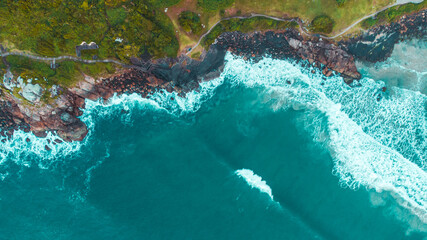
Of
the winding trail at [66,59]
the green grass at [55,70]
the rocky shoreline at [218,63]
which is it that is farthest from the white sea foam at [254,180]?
the green grass at [55,70]

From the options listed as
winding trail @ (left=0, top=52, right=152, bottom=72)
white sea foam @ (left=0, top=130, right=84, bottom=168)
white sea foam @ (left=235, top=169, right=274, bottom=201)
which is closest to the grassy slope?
winding trail @ (left=0, top=52, right=152, bottom=72)

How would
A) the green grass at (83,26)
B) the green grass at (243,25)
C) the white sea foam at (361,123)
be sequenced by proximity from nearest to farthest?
1. the green grass at (83,26)
2. the white sea foam at (361,123)
3. the green grass at (243,25)

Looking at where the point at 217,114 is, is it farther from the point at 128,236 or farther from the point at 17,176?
the point at 17,176

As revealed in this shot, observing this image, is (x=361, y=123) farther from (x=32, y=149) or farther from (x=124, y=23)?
(x=32, y=149)

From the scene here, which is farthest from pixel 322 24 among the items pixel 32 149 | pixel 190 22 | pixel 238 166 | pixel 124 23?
pixel 32 149

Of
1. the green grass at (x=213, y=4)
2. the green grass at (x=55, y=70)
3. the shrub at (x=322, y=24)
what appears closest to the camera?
the green grass at (x=55, y=70)

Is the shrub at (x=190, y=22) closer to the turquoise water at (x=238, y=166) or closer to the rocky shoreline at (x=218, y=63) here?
the rocky shoreline at (x=218, y=63)

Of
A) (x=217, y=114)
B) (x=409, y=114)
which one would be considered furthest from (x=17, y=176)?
(x=409, y=114)
